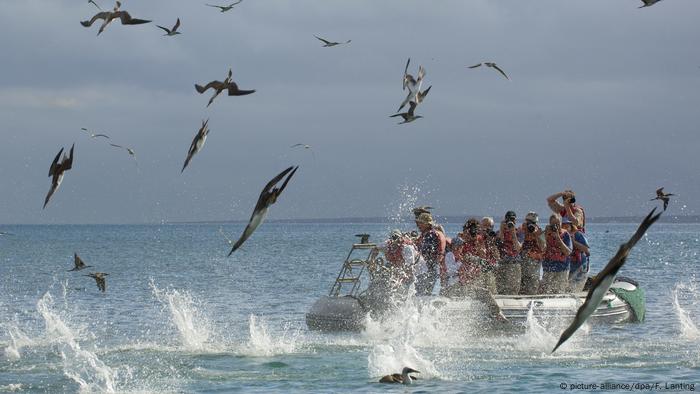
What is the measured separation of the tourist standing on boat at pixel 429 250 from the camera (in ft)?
64.5

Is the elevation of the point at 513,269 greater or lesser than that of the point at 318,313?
greater

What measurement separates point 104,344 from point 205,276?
128 feet

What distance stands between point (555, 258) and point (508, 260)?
37.7 inches

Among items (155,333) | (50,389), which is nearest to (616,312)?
(155,333)

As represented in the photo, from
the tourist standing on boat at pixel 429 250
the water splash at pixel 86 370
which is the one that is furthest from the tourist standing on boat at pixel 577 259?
the water splash at pixel 86 370

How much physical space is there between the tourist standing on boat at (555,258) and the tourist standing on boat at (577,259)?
21 cm

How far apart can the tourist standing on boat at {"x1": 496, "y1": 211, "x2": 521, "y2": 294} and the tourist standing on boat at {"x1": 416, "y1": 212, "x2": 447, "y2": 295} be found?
1159mm

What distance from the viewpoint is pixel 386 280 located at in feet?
68.4

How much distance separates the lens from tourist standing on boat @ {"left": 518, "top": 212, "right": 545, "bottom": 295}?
64.0 feet

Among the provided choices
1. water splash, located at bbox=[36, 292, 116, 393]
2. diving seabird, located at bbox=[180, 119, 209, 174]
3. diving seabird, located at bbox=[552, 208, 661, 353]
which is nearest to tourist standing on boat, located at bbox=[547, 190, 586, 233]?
water splash, located at bbox=[36, 292, 116, 393]

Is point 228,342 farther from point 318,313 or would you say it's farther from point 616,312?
point 616,312

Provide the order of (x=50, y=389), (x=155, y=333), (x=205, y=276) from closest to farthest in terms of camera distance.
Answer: (x=50, y=389), (x=155, y=333), (x=205, y=276)

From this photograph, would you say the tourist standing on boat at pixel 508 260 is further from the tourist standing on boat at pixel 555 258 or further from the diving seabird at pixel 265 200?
the diving seabird at pixel 265 200

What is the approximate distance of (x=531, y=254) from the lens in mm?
20250
